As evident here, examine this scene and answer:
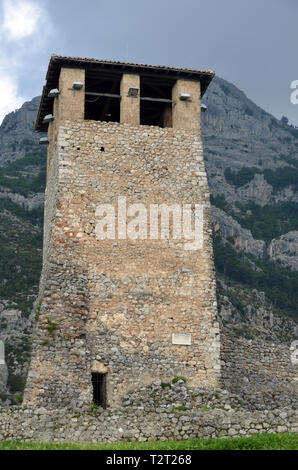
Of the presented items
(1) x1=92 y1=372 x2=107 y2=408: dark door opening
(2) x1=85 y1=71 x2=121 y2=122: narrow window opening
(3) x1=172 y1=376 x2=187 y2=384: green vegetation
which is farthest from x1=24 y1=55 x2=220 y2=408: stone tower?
(2) x1=85 y1=71 x2=121 y2=122: narrow window opening

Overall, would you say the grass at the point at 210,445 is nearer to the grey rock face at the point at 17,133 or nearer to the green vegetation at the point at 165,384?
the green vegetation at the point at 165,384

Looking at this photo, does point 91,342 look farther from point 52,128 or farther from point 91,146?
point 52,128

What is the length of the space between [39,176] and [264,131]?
212 ft

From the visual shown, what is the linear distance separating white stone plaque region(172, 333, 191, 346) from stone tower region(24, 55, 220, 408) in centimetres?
4

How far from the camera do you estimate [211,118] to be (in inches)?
4774

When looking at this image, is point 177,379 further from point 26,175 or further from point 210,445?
point 26,175

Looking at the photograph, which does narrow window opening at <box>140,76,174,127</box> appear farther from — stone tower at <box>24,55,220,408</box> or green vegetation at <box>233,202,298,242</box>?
green vegetation at <box>233,202,298,242</box>

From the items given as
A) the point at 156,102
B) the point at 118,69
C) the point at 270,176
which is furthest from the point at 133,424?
the point at 270,176

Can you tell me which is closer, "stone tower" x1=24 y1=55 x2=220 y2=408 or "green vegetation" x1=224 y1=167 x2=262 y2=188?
"stone tower" x1=24 y1=55 x2=220 y2=408

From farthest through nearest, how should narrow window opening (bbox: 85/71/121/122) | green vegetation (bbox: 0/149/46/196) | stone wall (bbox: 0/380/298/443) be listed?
green vegetation (bbox: 0/149/46/196)
narrow window opening (bbox: 85/71/121/122)
stone wall (bbox: 0/380/298/443)

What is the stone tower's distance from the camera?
19.5 metres

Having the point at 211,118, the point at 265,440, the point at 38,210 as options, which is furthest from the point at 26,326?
the point at 211,118

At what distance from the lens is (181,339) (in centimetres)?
2053

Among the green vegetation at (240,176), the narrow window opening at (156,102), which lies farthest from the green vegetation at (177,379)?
the green vegetation at (240,176)
